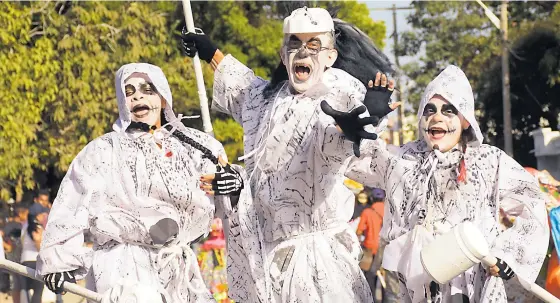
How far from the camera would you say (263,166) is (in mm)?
6699

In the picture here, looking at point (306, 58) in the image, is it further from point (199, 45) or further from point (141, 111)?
point (141, 111)

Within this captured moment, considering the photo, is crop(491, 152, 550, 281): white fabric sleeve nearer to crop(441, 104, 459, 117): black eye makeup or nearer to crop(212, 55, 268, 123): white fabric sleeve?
crop(441, 104, 459, 117): black eye makeup

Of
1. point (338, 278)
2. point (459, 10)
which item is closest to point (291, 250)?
point (338, 278)

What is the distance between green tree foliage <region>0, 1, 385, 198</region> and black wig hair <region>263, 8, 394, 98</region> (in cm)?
1149

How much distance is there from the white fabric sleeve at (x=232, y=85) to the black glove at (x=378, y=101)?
1312 millimetres

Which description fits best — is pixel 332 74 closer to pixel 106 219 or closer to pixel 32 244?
pixel 106 219

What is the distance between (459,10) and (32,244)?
1507 cm

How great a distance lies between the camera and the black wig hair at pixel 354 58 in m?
6.89

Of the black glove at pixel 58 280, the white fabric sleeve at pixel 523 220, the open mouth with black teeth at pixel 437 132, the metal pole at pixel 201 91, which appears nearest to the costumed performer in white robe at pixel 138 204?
the black glove at pixel 58 280

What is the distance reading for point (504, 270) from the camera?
6.59 meters

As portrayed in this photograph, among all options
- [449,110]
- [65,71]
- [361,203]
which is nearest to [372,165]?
[449,110]

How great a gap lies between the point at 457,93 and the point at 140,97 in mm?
1631

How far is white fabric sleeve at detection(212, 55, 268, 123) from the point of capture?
7230 millimetres

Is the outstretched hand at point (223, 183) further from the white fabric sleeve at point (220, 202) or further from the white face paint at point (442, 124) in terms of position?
the white face paint at point (442, 124)
